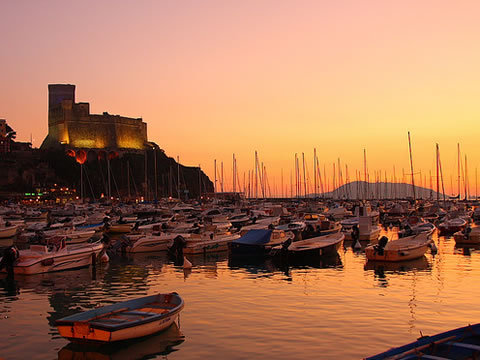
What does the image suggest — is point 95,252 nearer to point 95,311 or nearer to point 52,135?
point 95,311

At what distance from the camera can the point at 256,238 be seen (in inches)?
1312

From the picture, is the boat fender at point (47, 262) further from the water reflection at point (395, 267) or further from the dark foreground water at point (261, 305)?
the water reflection at point (395, 267)

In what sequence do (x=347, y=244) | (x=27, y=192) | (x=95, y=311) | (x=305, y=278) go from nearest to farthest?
(x=95, y=311), (x=305, y=278), (x=347, y=244), (x=27, y=192)

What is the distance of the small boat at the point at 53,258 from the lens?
2661 centimetres

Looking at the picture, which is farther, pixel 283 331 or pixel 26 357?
pixel 283 331

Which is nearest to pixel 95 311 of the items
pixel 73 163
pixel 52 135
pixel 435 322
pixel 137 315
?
pixel 137 315

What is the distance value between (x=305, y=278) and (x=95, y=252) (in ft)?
39.3

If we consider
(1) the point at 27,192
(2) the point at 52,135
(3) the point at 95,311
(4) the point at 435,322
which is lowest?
(4) the point at 435,322

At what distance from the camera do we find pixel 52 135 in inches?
6280

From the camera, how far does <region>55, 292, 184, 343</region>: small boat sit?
13984 millimetres

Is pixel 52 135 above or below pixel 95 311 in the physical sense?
above

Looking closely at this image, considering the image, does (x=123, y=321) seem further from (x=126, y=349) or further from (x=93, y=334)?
(x=93, y=334)

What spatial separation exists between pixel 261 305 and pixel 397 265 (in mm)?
12425

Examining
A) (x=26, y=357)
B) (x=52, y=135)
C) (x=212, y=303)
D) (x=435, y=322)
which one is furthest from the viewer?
(x=52, y=135)
